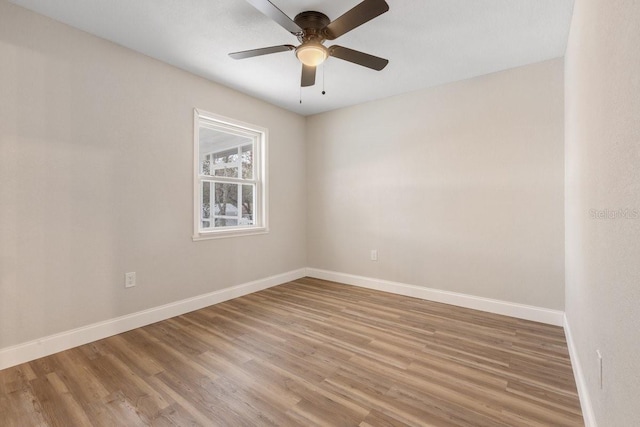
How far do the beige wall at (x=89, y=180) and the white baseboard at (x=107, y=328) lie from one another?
56mm

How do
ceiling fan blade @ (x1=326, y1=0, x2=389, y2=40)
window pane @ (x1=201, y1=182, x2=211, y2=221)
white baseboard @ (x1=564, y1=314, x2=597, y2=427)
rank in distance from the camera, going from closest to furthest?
1. white baseboard @ (x1=564, y1=314, x2=597, y2=427)
2. ceiling fan blade @ (x1=326, y1=0, x2=389, y2=40)
3. window pane @ (x1=201, y1=182, x2=211, y2=221)

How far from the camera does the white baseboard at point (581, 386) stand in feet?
4.56

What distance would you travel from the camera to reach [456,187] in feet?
10.7

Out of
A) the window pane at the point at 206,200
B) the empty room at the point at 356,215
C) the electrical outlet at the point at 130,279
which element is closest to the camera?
the empty room at the point at 356,215

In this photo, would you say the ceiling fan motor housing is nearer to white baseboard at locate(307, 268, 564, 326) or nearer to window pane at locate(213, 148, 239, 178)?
window pane at locate(213, 148, 239, 178)

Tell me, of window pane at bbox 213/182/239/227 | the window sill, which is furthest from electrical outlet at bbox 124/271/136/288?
window pane at bbox 213/182/239/227

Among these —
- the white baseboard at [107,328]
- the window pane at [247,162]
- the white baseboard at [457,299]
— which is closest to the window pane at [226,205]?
the window pane at [247,162]

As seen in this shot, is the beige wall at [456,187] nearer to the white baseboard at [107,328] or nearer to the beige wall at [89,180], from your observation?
the white baseboard at [107,328]

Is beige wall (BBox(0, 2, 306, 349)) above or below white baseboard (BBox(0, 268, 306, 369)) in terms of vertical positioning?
above

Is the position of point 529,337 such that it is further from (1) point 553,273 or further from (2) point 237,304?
(2) point 237,304

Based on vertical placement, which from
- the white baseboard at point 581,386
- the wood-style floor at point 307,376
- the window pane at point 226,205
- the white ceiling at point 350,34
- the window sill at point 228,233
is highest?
the white ceiling at point 350,34

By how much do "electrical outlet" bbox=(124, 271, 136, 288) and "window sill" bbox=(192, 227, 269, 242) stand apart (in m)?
0.68

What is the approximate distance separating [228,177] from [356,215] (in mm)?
1828

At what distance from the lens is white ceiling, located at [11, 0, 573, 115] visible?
6.78 feet
